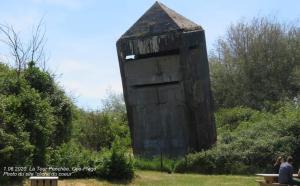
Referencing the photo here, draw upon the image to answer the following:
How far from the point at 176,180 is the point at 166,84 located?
6.75m

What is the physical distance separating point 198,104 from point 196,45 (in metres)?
2.55

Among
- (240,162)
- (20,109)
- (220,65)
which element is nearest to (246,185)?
(240,162)

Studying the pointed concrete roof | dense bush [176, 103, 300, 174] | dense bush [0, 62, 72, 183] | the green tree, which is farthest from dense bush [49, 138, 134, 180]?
the green tree

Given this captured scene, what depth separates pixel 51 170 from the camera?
15.7 metres

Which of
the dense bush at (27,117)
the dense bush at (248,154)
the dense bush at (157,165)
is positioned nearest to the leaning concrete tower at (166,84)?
the dense bush at (248,154)

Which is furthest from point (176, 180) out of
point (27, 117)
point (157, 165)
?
point (27, 117)

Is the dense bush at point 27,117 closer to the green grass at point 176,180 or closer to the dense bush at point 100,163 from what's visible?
the dense bush at point 100,163

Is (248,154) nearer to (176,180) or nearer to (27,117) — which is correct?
(176,180)

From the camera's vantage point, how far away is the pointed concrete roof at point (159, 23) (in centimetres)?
2256

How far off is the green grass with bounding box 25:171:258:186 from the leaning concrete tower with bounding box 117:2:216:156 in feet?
13.4

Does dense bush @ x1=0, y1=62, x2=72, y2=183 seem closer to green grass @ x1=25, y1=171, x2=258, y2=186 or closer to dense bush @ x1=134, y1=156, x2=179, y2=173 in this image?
green grass @ x1=25, y1=171, x2=258, y2=186

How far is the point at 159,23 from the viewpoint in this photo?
904 inches

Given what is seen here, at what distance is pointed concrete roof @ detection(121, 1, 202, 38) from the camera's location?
2256 cm

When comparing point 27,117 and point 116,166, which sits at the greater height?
point 27,117
